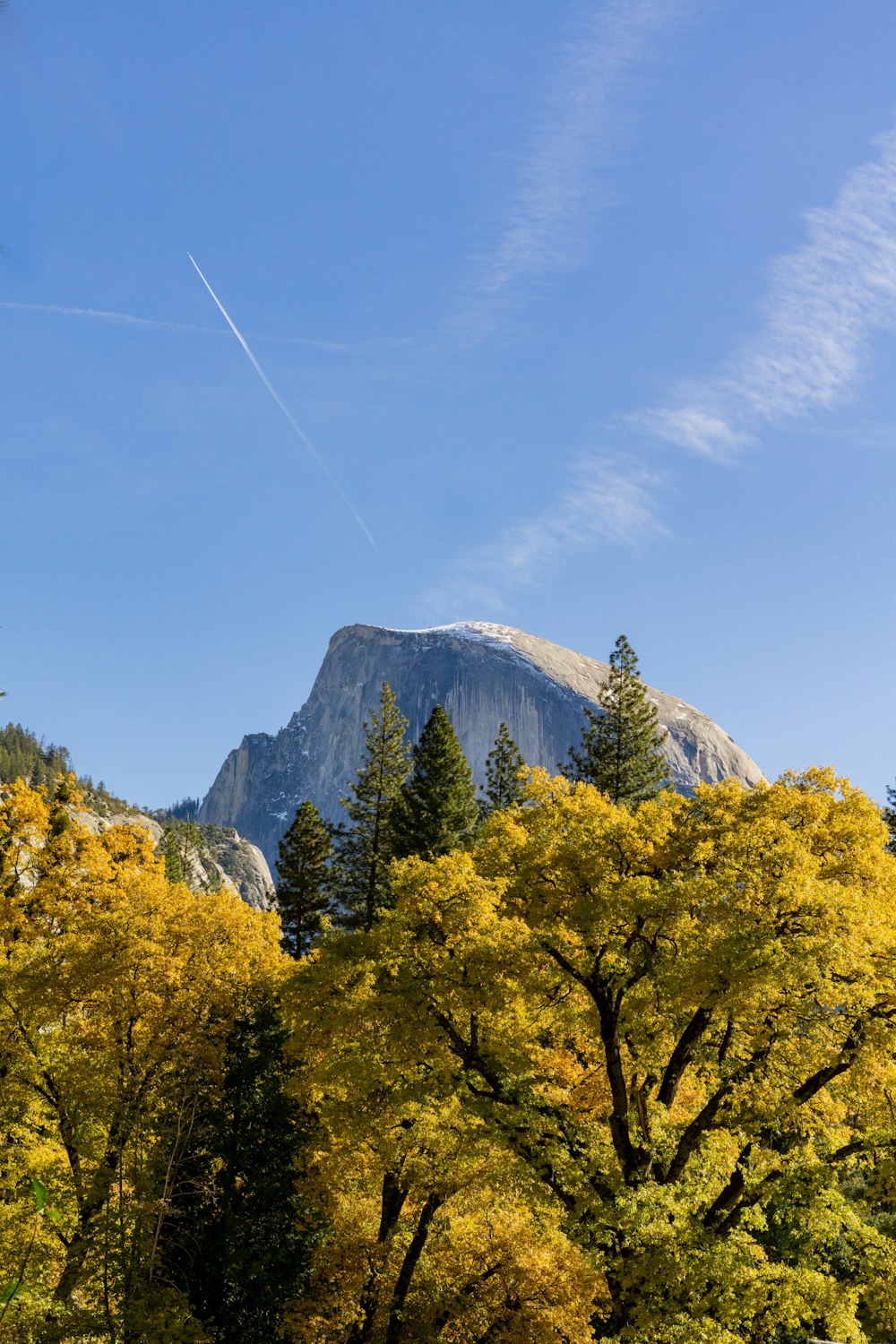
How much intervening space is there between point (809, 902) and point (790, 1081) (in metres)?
4.39

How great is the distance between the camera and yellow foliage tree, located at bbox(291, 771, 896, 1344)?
629 inches

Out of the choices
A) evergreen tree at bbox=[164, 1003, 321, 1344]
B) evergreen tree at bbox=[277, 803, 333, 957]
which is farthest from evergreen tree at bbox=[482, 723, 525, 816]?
evergreen tree at bbox=[164, 1003, 321, 1344]

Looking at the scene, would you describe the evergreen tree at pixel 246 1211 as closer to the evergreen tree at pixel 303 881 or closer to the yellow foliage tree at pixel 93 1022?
the yellow foliage tree at pixel 93 1022

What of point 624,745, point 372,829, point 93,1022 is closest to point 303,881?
point 372,829

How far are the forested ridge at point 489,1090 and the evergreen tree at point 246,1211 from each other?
2.8 inches

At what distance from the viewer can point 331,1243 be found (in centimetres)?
2380

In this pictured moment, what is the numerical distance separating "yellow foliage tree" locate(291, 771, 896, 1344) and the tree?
21.1 m

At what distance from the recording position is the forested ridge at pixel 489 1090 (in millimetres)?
16203

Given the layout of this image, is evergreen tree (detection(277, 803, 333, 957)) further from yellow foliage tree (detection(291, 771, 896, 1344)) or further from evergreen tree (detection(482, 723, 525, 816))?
yellow foliage tree (detection(291, 771, 896, 1344))

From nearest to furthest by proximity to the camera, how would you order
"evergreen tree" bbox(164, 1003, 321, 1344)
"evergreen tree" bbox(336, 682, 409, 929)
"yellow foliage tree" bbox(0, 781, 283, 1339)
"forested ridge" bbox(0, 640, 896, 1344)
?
"forested ridge" bbox(0, 640, 896, 1344)
"yellow foliage tree" bbox(0, 781, 283, 1339)
"evergreen tree" bbox(164, 1003, 321, 1344)
"evergreen tree" bbox(336, 682, 409, 929)

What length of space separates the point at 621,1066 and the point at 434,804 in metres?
24.8

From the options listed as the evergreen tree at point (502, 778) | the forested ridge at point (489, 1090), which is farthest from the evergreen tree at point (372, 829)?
the forested ridge at point (489, 1090)

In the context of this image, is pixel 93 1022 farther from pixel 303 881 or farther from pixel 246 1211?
pixel 303 881

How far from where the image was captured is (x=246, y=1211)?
21.8 metres
